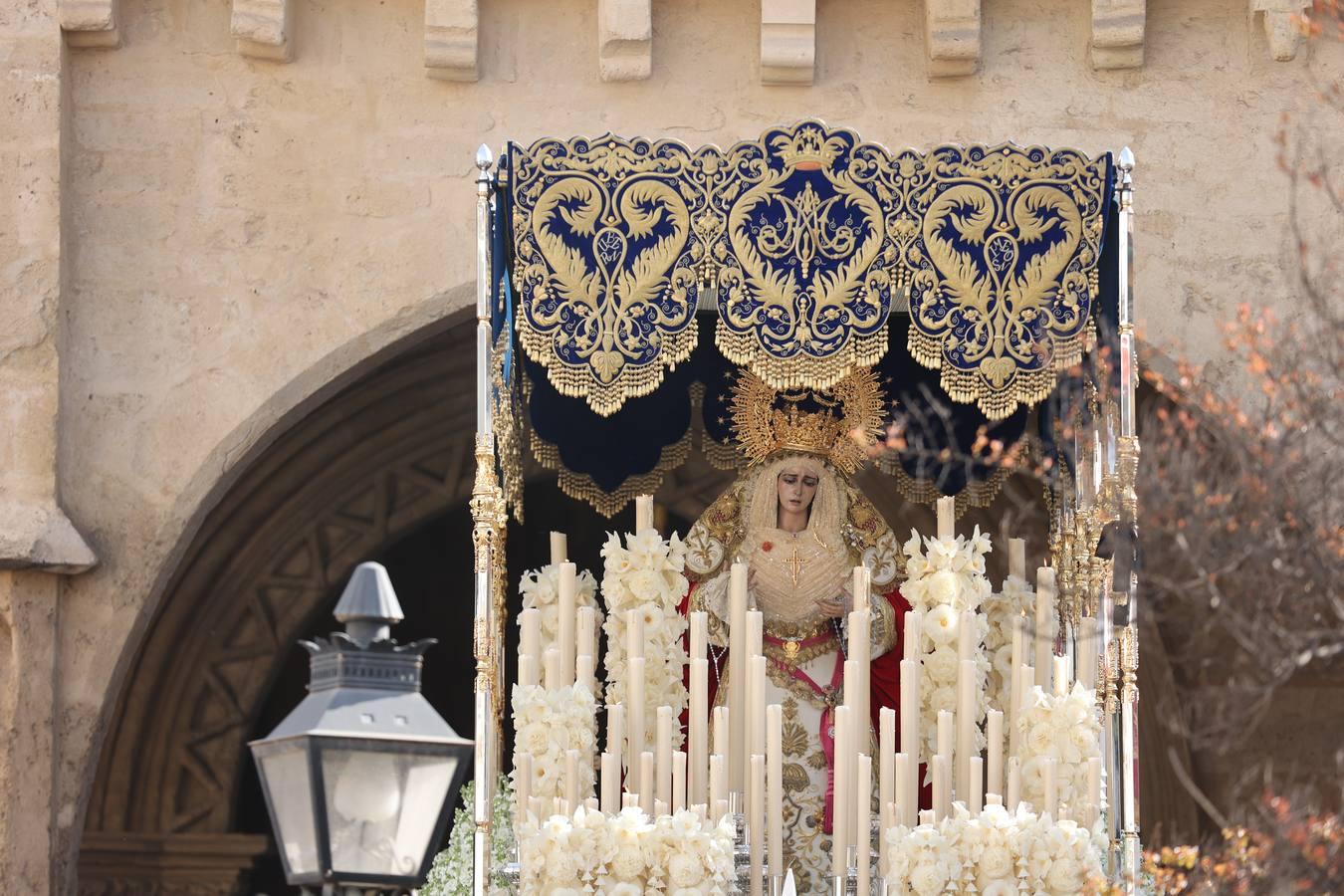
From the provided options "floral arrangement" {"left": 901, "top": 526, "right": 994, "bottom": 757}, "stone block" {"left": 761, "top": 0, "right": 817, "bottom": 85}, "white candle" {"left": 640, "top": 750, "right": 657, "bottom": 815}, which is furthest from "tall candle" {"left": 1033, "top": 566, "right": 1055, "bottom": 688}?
"stone block" {"left": 761, "top": 0, "right": 817, "bottom": 85}

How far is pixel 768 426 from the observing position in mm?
9312

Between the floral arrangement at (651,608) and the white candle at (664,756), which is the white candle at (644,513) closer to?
the floral arrangement at (651,608)

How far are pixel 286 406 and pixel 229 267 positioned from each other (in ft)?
1.82

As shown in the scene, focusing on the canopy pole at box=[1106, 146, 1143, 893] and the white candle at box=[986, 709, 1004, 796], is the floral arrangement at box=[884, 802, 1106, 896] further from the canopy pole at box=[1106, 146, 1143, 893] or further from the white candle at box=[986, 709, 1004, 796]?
the white candle at box=[986, 709, 1004, 796]

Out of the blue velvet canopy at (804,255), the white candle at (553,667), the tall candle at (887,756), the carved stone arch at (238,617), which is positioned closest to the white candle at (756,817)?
the tall candle at (887,756)

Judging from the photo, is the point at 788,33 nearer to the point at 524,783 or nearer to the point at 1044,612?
the point at 1044,612

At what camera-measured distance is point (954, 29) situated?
31.8 feet

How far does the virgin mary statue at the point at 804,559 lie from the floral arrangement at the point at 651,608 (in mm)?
126

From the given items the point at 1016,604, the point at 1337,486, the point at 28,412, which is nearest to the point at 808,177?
the point at 1016,604

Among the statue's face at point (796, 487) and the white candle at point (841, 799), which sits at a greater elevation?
the statue's face at point (796, 487)

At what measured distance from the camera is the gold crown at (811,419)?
30.5ft

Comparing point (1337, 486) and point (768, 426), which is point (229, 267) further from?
point (1337, 486)

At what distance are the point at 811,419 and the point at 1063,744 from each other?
1640 millimetres

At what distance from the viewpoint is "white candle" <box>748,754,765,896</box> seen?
8062 mm
